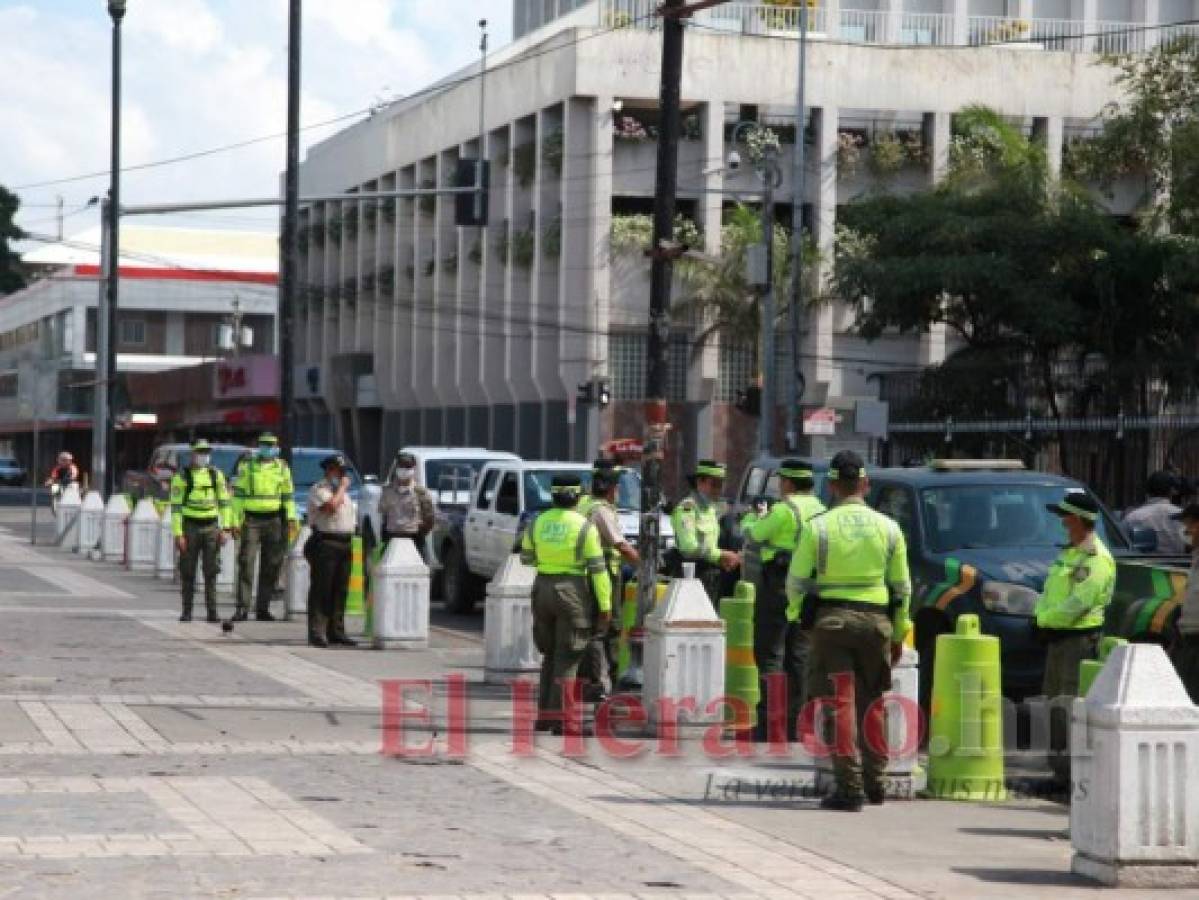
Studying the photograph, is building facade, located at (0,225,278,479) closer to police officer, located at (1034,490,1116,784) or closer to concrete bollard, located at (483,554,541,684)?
concrete bollard, located at (483,554,541,684)

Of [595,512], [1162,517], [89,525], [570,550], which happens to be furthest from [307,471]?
[570,550]

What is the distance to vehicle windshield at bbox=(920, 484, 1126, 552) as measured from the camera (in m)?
17.8

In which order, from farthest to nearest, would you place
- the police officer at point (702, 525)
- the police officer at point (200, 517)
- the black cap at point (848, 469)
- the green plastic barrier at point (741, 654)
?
the police officer at point (200, 517), the police officer at point (702, 525), the green plastic barrier at point (741, 654), the black cap at point (848, 469)

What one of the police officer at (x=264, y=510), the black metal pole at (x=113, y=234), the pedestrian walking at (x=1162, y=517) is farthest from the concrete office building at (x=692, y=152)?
the pedestrian walking at (x=1162, y=517)

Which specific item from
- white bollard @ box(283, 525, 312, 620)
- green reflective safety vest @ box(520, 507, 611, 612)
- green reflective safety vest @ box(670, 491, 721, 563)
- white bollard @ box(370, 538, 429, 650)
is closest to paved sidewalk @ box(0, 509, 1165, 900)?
green reflective safety vest @ box(520, 507, 611, 612)

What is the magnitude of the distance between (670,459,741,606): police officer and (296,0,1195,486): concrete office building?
108 ft

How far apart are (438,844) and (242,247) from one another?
4369 inches

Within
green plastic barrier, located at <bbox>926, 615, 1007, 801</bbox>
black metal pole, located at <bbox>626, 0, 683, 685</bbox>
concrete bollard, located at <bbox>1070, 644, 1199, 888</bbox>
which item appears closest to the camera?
concrete bollard, located at <bbox>1070, 644, 1199, 888</bbox>

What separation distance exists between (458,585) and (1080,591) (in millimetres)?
16831

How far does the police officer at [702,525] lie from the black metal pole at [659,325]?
1.31 ft

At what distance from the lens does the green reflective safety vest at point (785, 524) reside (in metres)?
16.9

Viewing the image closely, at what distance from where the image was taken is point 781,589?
56.4 ft

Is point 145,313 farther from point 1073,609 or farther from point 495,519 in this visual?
point 1073,609

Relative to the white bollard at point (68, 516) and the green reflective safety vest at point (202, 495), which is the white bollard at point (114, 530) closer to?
the white bollard at point (68, 516)
